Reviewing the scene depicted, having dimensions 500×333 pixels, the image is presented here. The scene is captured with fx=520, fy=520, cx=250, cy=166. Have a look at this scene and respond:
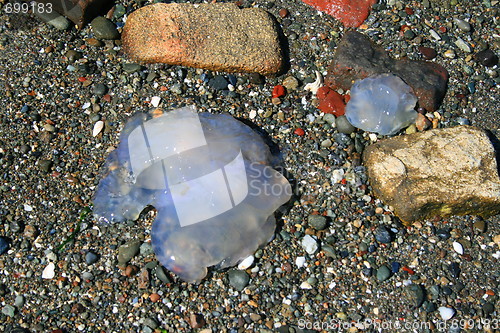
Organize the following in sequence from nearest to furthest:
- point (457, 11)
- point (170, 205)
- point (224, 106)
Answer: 1. point (170, 205)
2. point (224, 106)
3. point (457, 11)

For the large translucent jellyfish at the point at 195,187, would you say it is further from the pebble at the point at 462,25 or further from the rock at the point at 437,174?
the pebble at the point at 462,25

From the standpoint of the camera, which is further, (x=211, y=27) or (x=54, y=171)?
(x=211, y=27)

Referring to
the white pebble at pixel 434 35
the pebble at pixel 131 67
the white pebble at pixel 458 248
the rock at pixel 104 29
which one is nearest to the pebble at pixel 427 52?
the white pebble at pixel 434 35

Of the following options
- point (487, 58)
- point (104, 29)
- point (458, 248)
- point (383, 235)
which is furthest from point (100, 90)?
point (487, 58)

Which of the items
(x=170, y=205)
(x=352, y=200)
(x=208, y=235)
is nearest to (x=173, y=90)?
(x=170, y=205)

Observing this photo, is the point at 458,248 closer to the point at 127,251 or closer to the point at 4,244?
the point at 127,251

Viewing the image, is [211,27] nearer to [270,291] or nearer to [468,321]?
[270,291]
